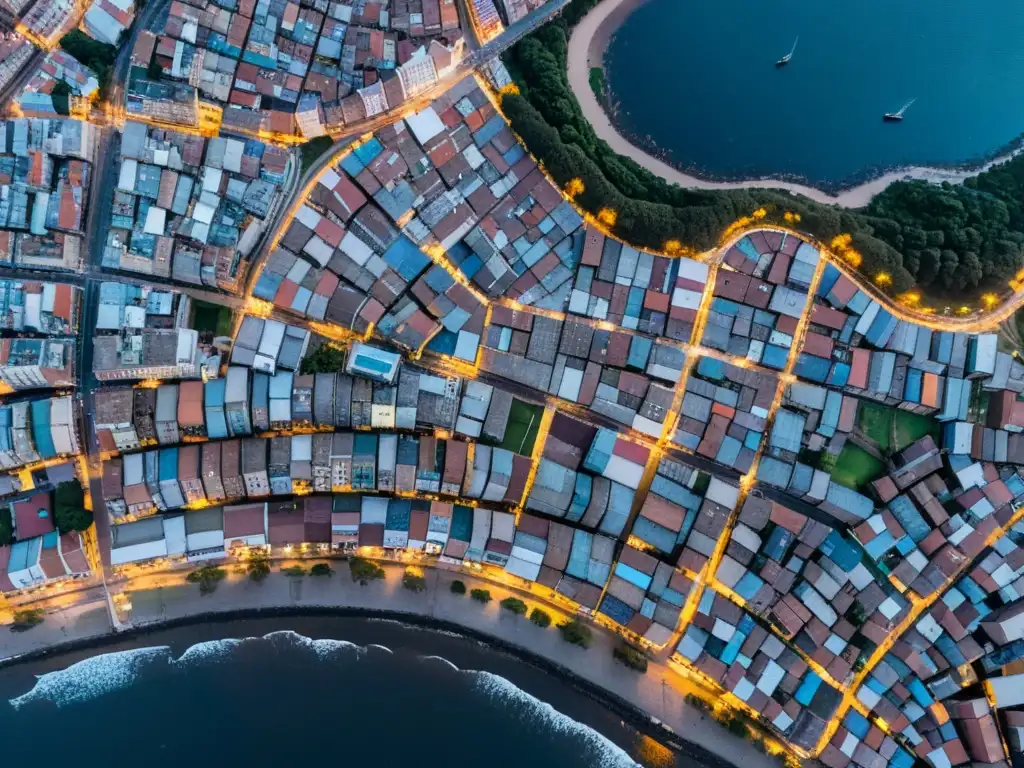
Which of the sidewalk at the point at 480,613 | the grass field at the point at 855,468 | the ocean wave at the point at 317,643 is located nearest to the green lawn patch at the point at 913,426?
the grass field at the point at 855,468

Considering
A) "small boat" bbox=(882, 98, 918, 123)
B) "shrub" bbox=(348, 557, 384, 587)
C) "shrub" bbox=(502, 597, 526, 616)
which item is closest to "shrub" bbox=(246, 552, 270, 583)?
"shrub" bbox=(348, 557, 384, 587)

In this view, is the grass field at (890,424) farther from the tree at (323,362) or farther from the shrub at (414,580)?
the tree at (323,362)

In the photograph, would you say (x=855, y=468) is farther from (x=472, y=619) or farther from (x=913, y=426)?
(x=472, y=619)

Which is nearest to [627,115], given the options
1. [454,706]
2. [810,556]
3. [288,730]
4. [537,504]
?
[537,504]

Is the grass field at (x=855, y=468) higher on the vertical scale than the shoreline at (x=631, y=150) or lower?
lower

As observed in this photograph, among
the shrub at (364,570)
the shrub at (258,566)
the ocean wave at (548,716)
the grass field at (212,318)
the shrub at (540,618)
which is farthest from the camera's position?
the grass field at (212,318)

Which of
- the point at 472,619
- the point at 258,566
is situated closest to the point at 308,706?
the point at 258,566

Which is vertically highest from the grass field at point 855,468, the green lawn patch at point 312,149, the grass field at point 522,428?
the green lawn patch at point 312,149
